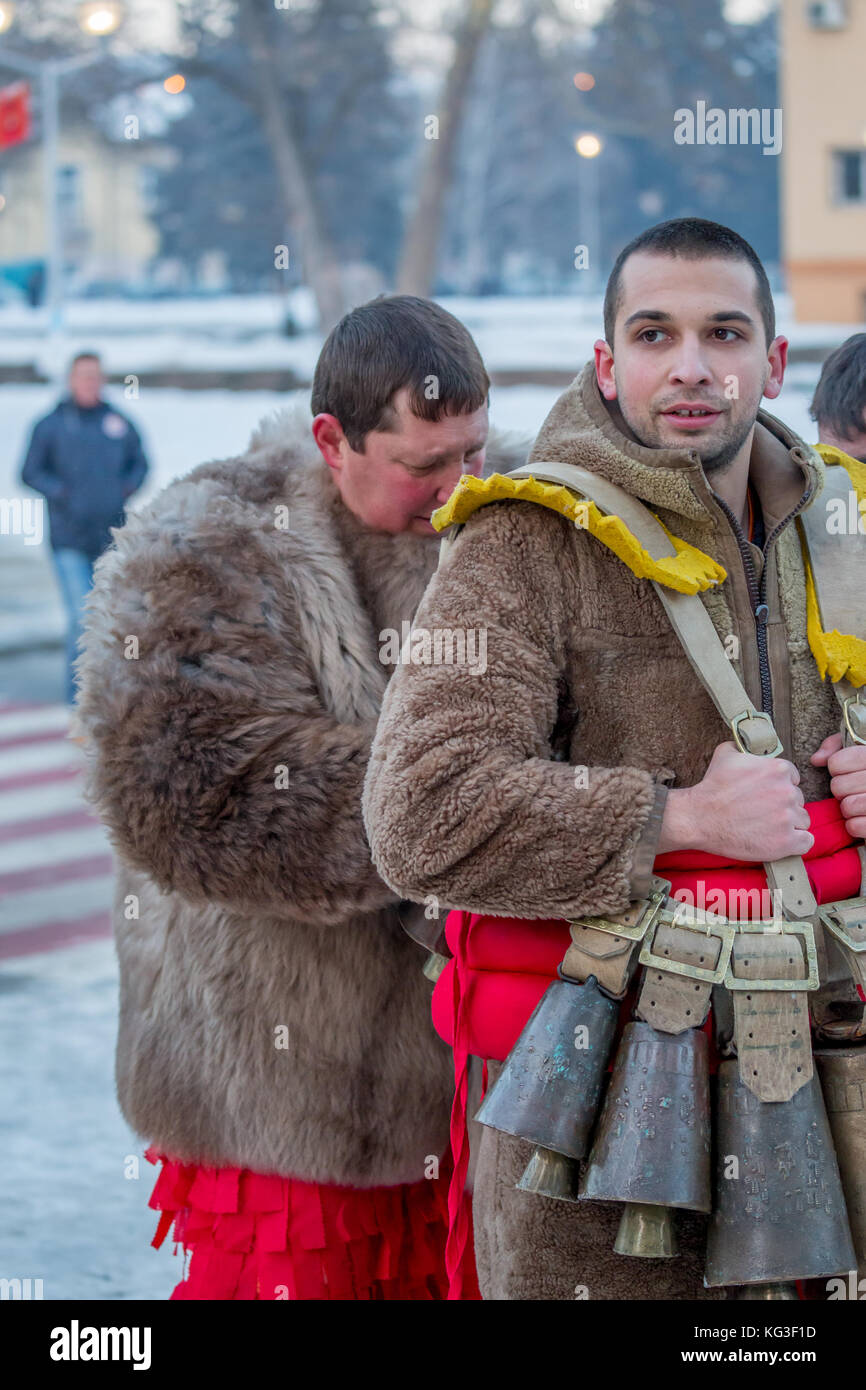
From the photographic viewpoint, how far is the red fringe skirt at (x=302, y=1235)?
106 inches

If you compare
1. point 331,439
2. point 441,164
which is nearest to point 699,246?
point 331,439

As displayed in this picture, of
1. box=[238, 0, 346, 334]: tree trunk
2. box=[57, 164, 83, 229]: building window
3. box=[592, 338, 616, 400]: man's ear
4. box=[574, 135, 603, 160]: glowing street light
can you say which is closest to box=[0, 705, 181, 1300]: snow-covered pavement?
box=[592, 338, 616, 400]: man's ear

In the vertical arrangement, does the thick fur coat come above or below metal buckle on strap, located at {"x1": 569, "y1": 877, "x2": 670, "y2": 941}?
above

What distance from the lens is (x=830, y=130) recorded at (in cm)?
3025

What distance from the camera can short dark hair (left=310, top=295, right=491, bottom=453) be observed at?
2604 millimetres

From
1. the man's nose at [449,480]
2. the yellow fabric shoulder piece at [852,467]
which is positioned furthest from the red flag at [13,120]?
the yellow fabric shoulder piece at [852,467]

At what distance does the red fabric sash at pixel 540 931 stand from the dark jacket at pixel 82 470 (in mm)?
8145

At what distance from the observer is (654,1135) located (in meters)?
1.92

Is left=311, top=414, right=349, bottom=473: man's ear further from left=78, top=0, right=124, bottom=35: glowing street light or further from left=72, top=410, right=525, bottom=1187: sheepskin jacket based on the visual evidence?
left=78, top=0, right=124, bottom=35: glowing street light

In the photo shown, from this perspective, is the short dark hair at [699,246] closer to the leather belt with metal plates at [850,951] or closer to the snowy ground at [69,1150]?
the leather belt with metal plates at [850,951]

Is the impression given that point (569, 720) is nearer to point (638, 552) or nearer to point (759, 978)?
point (638, 552)

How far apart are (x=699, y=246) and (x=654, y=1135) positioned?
1.07 metres

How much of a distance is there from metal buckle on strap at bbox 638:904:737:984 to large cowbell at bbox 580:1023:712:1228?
69 millimetres
